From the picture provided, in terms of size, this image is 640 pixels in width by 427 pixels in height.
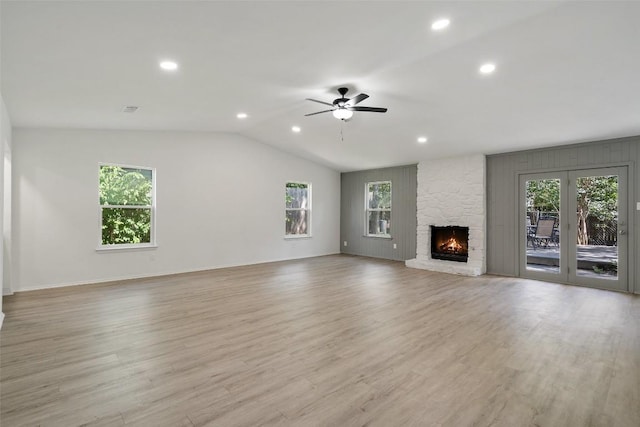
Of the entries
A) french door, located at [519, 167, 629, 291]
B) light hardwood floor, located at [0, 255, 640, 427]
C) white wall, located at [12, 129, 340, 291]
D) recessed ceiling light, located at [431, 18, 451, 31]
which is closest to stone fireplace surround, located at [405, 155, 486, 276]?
french door, located at [519, 167, 629, 291]

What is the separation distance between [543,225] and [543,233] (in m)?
0.15

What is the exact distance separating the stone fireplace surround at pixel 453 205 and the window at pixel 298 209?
295cm

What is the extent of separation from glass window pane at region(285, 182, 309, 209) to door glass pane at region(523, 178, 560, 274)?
5225 mm

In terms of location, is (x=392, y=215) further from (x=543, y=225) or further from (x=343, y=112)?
(x=343, y=112)

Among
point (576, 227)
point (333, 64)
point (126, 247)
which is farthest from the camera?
point (126, 247)

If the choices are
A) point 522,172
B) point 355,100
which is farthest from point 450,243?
point 355,100

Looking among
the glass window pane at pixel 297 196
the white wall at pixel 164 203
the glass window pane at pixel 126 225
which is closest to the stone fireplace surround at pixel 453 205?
the white wall at pixel 164 203

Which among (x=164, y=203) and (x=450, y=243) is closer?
(x=164, y=203)

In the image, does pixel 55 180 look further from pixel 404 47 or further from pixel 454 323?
pixel 454 323

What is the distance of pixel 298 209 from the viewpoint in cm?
882

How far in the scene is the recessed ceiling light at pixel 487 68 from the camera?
3574 mm

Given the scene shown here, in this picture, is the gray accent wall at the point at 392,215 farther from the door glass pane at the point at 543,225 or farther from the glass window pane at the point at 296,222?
the door glass pane at the point at 543,225

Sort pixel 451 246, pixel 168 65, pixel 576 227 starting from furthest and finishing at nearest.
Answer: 1. pixel 451 246
2. pixel 576 227
3. pixel 168 65

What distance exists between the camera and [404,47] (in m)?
3.24
